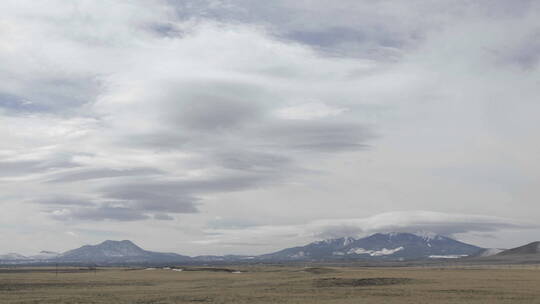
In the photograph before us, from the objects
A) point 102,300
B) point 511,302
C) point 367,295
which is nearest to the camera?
point 511,302

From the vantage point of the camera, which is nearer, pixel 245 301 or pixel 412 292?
pixel 245 301

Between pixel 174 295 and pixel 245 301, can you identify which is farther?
pixel 174 295

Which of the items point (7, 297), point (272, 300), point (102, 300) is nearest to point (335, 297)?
point (272, 300)

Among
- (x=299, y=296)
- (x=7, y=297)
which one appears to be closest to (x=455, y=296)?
(x=299, y=296)

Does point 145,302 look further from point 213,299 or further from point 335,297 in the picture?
point 335,297

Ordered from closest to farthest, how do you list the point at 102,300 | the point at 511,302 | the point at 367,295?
the point at 511,302 < the point at 102,300 < the point at 367,295

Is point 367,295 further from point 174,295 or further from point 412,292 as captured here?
point 174,295

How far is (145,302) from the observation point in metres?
62.3

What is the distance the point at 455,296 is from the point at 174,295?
3490cm

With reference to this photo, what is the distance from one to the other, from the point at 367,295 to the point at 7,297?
46.0 meters

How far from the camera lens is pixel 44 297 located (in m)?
70.8

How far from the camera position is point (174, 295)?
237 feet

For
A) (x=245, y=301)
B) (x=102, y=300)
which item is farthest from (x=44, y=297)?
(x=245, y=301)

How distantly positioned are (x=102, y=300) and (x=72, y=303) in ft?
12.6
